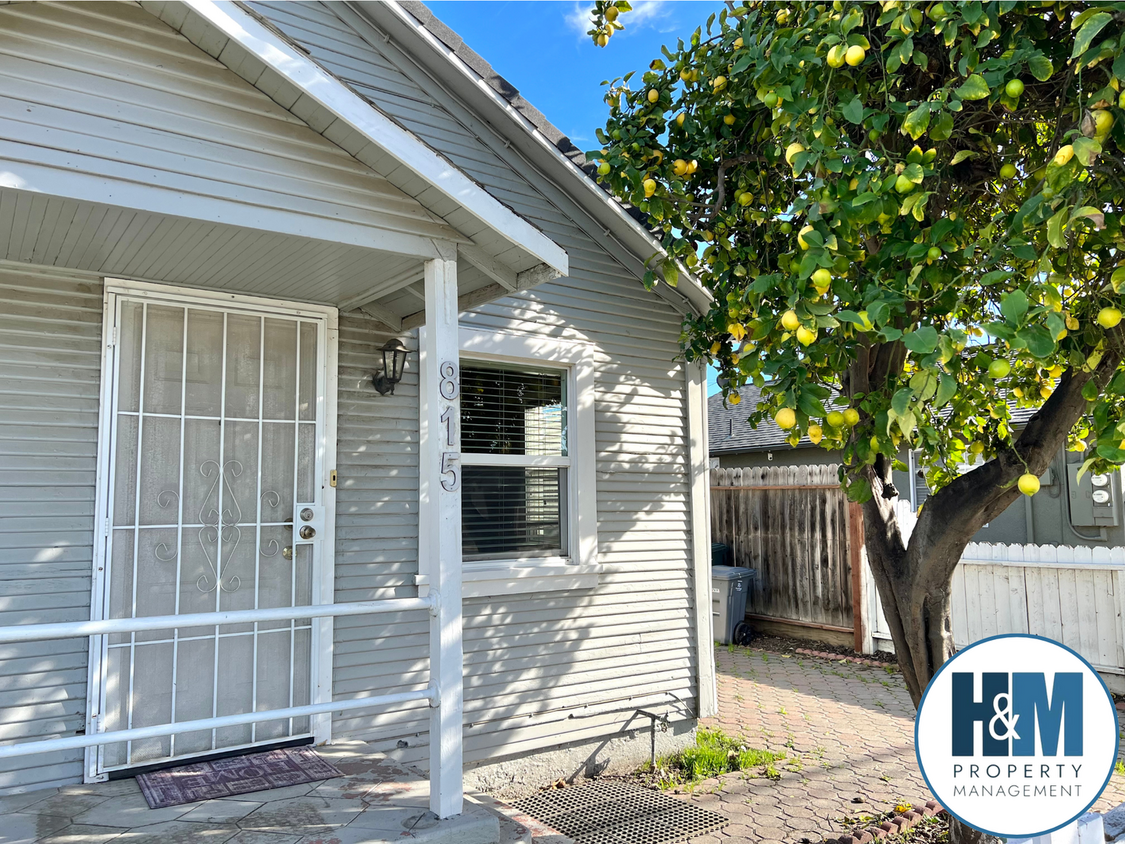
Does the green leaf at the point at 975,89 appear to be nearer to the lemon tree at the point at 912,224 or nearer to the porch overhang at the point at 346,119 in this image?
the lemon tree at the point at 912,224

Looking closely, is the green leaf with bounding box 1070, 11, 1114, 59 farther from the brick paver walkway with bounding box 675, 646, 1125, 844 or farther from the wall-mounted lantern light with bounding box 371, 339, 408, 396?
the brick paver walkway with bounding box 675, 646, 1125, 844

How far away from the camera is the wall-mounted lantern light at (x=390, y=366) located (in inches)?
188

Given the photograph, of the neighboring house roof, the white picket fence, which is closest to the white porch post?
the white picket fence

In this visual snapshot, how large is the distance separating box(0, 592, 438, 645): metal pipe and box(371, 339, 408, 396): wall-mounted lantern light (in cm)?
172

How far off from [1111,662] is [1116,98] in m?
5.59

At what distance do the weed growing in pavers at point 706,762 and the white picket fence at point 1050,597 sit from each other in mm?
2189

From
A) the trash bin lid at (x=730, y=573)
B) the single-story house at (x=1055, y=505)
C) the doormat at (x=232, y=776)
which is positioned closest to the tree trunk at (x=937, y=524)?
the doormat at (x=232, y=776)

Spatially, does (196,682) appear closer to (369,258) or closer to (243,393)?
(243,393)

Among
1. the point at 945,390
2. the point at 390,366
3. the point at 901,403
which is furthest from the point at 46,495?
the point at 945,390

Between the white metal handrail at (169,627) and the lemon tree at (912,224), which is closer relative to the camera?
the white metal handrail at (169,627)

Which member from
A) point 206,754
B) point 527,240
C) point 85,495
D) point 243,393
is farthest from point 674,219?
point 206,754

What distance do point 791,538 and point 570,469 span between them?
217 inches

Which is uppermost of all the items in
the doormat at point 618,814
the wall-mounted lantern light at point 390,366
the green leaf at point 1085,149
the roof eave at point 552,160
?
the roof eave at point 552,160

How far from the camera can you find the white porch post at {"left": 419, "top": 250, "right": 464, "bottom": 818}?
3.33 metres
